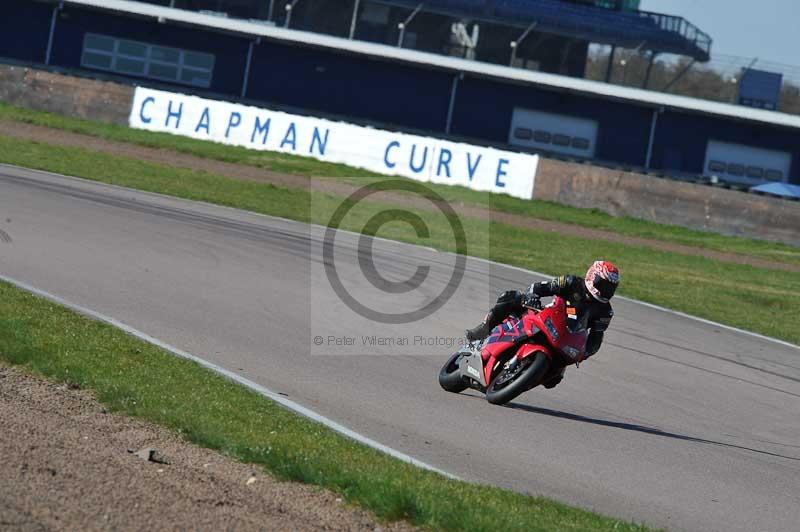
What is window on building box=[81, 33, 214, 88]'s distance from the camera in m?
45.5

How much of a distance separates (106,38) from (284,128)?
17.9 metres

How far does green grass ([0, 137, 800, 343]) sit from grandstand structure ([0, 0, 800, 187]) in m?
17.3

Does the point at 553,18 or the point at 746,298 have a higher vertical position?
the point at 553,18

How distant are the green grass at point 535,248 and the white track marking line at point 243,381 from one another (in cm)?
994

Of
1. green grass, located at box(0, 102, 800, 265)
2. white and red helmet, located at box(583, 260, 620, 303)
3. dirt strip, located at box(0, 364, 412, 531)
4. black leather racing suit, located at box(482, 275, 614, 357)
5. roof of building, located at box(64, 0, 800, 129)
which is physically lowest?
dirt strip, located at box(0, 364, 412, 531)

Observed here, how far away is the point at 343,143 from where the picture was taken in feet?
99.3

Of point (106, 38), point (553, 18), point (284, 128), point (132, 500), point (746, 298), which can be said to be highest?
point (553, 18)

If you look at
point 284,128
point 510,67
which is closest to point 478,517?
point 284,128

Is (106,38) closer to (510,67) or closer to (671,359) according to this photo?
(510,67)

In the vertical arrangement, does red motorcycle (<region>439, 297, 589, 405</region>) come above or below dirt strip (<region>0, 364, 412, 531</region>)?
above

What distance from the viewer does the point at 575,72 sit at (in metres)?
45.3

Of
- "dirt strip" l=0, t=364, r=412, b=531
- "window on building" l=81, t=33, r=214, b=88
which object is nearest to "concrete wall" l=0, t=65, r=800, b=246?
"window on building" l=81, t=33, r=214, b=88

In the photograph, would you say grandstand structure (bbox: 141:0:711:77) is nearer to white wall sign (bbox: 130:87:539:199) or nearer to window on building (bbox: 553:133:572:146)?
window on building (bbox: 553:133:572:146)

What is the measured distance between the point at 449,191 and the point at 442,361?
16.9 m
